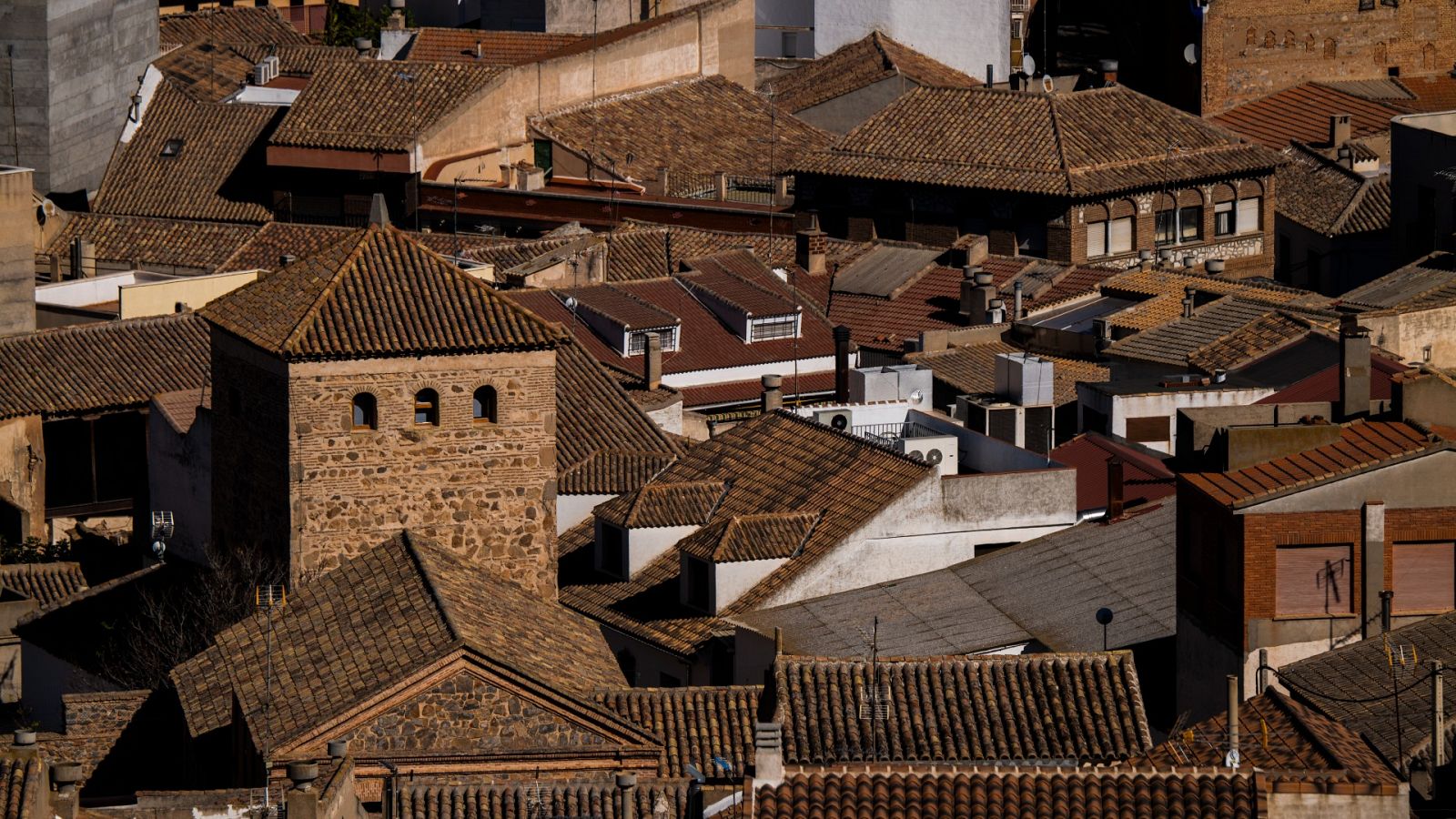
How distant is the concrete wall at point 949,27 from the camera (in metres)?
88.0

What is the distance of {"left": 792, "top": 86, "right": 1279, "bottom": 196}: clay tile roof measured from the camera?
68812 mm

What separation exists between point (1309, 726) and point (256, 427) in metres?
13.2

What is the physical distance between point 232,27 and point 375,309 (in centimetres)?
5704

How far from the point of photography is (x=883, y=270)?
213 feet

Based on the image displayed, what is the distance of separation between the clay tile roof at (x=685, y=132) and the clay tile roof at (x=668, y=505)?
3044 centimetres

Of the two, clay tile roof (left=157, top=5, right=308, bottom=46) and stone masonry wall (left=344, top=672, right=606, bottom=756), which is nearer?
stone masonry wall (left=344, top=672, right=606, bottom=756)

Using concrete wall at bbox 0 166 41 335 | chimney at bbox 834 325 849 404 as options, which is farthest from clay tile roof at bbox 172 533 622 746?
concrete wall at bbox 0 166 41 335

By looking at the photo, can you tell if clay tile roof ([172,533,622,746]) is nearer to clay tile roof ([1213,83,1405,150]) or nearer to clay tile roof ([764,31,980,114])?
clay tile roof ([1213,83,1405,150])

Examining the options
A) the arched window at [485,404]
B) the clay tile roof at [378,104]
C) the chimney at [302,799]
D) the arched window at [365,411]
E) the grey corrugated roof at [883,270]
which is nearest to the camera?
the chimney at [302,799]

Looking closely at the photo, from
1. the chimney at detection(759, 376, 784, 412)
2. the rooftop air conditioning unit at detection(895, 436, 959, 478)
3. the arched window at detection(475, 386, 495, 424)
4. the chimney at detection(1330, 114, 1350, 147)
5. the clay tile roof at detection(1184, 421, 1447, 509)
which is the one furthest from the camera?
the chimney at detection(1330, 114, 1350, 147)

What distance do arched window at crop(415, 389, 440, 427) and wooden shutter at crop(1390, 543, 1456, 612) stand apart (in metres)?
10.2

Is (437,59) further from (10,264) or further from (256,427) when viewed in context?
(256,427)

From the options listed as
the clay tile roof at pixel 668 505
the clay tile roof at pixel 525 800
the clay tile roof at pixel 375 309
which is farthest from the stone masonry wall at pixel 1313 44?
the clay tile roof at pixel 525 800

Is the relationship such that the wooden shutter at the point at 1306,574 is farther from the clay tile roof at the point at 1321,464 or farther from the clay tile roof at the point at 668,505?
the clay tile roof at the point at 668,505
